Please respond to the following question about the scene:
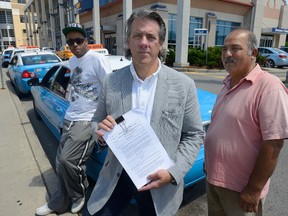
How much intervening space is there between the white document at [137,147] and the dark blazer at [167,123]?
0.21 ft

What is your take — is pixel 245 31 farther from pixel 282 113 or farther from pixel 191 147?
pixel 191 147

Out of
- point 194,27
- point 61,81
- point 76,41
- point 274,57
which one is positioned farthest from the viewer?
point 194,27

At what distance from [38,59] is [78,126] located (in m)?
7.62

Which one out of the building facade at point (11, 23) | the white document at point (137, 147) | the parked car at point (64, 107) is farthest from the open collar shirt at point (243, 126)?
the building facade at point (11, 23)

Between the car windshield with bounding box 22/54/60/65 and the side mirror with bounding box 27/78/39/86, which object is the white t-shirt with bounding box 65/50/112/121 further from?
the car windshield with bounding box 22/54/60/65

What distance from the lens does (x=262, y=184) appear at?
1476 millimetres

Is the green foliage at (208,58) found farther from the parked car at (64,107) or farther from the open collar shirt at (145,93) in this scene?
the open collar shirt at (145,93)

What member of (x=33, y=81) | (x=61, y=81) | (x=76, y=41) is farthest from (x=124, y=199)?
(x=33, y=81)

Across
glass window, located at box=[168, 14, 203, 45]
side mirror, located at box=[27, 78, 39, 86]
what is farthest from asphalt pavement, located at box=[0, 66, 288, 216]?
glass window, located at box=[168, 14, 203, 45]

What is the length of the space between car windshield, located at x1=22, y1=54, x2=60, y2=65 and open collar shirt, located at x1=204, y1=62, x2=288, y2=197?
8.57 m

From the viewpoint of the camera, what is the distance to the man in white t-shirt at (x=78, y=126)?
249 cm

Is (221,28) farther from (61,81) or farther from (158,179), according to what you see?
(158,179)

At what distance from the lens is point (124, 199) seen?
1.74 metres

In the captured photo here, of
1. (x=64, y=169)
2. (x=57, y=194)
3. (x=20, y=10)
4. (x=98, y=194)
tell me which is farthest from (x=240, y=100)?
(x=20, y=10)
